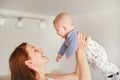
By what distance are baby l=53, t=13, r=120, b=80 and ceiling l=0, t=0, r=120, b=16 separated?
0.64 meters

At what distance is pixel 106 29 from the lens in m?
2.48

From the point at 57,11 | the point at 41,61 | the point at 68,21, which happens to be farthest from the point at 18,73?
the point at 57,11

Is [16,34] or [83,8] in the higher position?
[83,8]

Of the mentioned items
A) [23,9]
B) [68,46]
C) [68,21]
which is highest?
[23,9]

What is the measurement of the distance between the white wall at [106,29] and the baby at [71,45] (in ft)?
2.14

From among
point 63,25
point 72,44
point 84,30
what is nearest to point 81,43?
point 72,44

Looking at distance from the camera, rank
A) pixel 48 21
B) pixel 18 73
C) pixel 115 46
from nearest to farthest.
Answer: pixel 18 73 → pixel 115 46 → pixel 48 21

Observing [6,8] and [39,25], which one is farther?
[39,25]

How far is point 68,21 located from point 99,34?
1082 millimetres

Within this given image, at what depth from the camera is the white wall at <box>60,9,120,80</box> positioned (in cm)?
241

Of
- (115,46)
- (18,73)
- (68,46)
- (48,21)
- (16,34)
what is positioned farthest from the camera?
(48,21)

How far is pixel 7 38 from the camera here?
252 cm

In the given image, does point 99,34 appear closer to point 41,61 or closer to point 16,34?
point 16,34

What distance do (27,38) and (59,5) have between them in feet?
2.09
